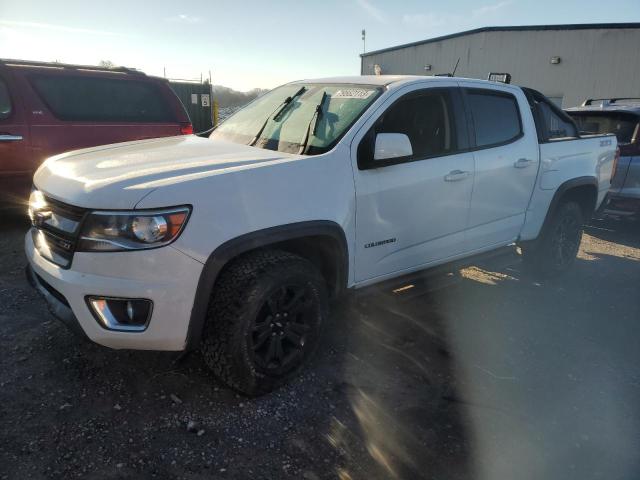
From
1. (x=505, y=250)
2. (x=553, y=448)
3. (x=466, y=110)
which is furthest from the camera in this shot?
(x=505, y=250)

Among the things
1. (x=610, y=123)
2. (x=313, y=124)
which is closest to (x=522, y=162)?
(x=313, y=124)

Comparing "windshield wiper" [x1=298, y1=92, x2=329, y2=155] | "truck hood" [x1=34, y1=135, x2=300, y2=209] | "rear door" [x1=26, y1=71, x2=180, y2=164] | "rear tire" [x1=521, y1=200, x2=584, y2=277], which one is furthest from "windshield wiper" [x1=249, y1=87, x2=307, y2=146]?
"rear door" [x1=26, y1=71, x2=180, y2=164]

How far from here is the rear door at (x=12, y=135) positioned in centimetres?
505

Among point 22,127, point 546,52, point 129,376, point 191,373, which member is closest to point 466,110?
point 191,373

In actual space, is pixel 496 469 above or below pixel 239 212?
below

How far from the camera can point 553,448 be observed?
8.16 ft

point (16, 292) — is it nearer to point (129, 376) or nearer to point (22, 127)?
point (129, 376)

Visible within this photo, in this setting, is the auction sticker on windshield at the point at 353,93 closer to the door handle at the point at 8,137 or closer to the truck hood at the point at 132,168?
the truck hood at the point at 132,168

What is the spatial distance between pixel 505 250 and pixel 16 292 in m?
4.15

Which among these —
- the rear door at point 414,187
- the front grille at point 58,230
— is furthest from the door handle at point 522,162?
the front grille at point 58,230

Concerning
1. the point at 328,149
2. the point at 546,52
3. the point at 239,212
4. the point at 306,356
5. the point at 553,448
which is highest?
the point at 546,52

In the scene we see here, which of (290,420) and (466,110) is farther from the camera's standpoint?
(466,110)

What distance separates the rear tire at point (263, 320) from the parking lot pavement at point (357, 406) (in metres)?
0.19

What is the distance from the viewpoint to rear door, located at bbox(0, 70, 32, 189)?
16.6 feet
